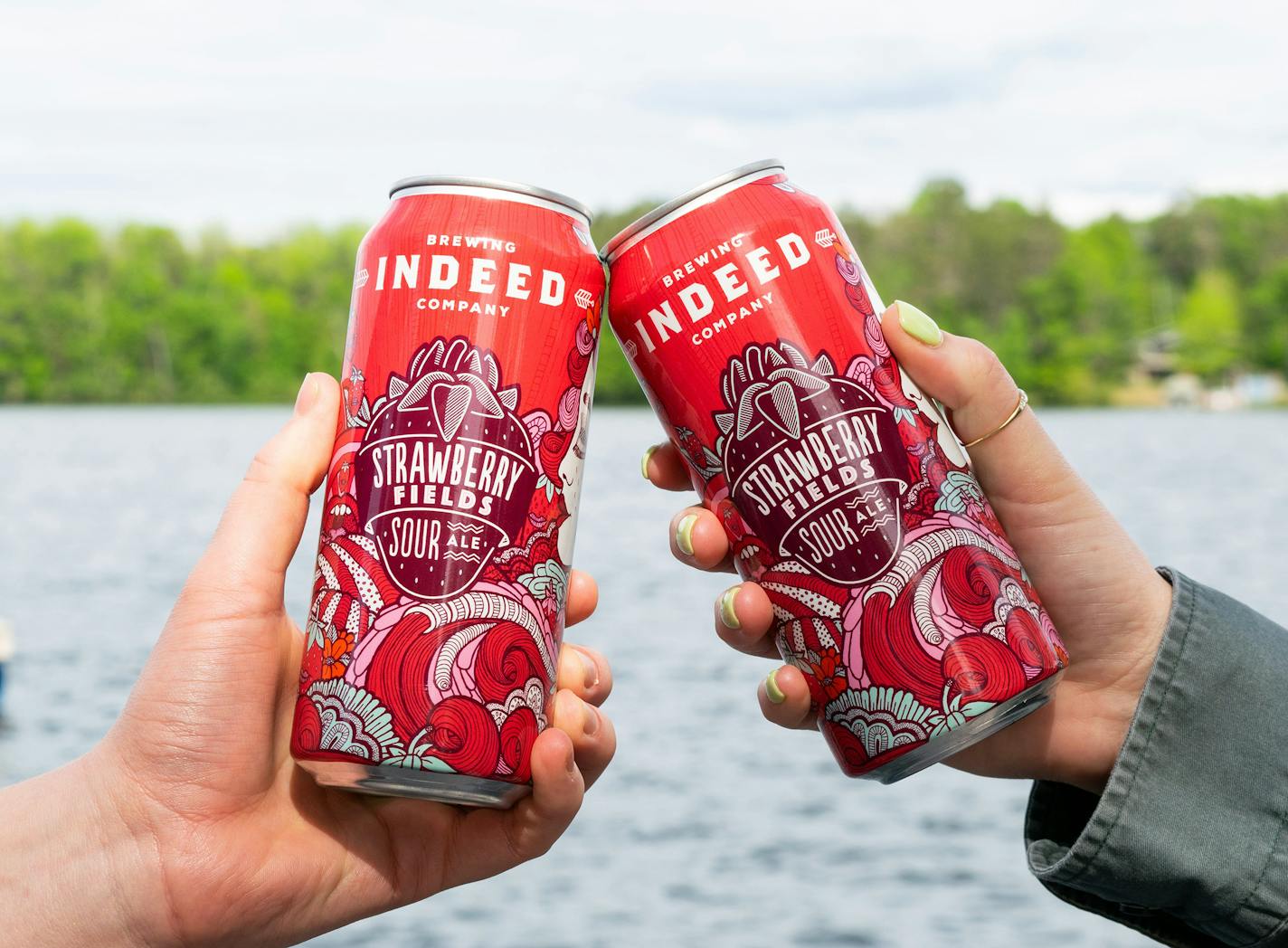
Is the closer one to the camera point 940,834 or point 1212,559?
point 940,834

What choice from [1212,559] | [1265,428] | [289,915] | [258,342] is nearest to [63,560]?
[1212,559]

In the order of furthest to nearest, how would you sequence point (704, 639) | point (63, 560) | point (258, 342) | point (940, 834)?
point (258, 342) → point (63, 560) → point (704, 639) → point (940, 834)

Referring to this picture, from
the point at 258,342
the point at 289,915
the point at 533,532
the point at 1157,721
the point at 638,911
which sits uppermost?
the point at 258,342

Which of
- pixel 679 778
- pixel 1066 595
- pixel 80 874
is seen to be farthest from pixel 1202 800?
pixel 679 778

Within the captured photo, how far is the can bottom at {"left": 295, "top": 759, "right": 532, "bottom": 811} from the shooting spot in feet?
5.57

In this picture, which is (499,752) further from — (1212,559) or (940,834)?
(1212,559)

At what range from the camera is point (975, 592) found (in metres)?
1.83

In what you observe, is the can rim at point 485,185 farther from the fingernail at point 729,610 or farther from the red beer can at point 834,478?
the fingernail at point 729,610

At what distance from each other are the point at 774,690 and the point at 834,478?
402 mm

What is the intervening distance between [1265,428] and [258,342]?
39.9 metres

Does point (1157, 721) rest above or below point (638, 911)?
above

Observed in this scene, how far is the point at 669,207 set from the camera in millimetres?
1896

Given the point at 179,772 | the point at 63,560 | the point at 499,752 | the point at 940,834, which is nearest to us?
the point at 499,752

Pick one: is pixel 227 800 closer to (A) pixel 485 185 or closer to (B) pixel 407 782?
(B) pixel 407 782
